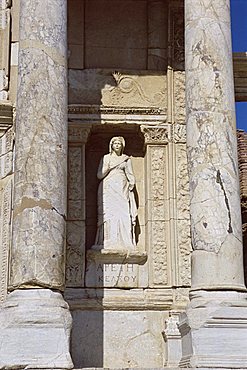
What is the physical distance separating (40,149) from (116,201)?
3253 millimetres

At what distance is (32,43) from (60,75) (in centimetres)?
67

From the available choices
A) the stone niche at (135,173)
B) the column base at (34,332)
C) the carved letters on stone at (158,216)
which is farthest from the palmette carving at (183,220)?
the column base at (34,332)

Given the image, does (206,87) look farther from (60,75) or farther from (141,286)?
(141,286)

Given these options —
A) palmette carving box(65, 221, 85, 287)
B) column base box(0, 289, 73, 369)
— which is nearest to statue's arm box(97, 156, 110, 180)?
palmette carving box(65, 221, 85, 287)

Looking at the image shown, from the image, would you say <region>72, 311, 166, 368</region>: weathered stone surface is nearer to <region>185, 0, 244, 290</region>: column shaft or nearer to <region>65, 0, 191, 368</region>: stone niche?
<region>65, 0, 191, 368</region>: stone niche

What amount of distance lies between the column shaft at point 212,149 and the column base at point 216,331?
0.77 feet

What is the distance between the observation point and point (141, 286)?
1391cm

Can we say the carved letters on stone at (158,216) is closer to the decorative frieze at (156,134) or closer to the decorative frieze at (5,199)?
the decorative frieze at (156,134)

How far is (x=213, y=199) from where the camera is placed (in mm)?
11594

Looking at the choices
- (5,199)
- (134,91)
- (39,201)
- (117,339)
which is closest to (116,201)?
(5,199)

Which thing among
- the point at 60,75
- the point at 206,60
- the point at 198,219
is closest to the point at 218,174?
the point at 198,219

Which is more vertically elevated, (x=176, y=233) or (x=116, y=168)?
(x=116, y=168)

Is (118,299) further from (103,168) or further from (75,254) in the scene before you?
(103,168)

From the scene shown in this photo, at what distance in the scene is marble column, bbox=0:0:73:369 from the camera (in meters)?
10.3
